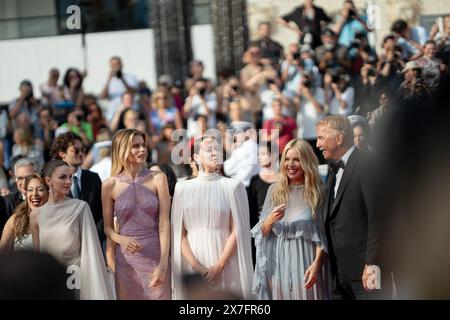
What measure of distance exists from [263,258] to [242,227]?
0.28 m

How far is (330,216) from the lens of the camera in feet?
25.6

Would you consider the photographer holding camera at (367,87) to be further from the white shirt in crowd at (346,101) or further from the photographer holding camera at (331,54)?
the photographer holding camera at (331,54)

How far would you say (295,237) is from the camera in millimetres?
7938

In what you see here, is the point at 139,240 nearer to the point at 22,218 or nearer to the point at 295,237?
the point at 22,218

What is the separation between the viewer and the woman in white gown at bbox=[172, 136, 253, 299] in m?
8.13

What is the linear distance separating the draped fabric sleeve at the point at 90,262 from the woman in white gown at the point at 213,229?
0.53 m

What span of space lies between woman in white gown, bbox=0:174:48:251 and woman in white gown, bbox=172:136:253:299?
0.99 meters

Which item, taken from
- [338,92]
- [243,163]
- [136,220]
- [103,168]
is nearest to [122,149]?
[136,220]

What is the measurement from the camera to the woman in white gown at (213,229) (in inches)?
320

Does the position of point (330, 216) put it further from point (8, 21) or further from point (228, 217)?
point (8, 21)

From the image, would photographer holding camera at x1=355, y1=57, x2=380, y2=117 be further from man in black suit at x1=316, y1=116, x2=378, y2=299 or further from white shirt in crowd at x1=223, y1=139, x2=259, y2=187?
man in black suit at x1=316, y1=116, x2=378, y2=299

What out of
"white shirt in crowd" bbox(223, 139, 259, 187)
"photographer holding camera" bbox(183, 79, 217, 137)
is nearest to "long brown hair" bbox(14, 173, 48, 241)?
"white shirt in crowd" bbox(223, 139, 259, 187)

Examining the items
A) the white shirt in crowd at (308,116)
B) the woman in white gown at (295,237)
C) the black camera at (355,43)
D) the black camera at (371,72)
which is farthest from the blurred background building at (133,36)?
the woman in white gown at (295,237)
